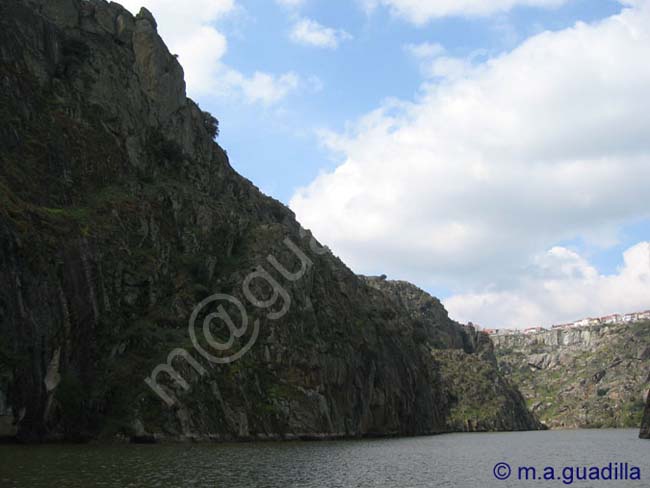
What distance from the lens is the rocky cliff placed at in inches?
3196

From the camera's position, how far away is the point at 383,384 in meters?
148

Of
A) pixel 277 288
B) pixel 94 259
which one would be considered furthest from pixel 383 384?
pixel 94 259

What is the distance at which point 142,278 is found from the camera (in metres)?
103

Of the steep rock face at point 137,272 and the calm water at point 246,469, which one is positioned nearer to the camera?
the calm water at point 246,469

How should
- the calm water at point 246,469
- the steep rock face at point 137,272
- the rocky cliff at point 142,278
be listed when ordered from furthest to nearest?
the rocky cliff at point 142,278
the steep rock face at point 137,272
the calm water at point 246,469

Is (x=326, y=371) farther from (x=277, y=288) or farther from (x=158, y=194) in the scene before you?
(x=158, y=194)

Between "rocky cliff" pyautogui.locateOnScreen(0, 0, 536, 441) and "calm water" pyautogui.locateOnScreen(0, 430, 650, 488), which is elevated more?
"rocky cliff" pyautogui.locateOnScreen(0, 0, 536, 441)

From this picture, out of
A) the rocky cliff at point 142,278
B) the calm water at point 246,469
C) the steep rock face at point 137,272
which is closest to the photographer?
the calm water at point 246,469

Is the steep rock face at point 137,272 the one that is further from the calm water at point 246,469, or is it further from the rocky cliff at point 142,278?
the calm water at point 246,469

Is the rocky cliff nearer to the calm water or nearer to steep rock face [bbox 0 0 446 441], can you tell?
steep rock face [bbox 0 0 446 441]

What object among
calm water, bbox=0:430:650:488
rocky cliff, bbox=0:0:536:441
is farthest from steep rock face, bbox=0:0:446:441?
calm water, bbox=0:430:650:488

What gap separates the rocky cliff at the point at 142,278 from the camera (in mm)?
81188

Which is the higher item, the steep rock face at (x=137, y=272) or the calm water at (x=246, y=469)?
the steep rock face at (x=137, y=272)

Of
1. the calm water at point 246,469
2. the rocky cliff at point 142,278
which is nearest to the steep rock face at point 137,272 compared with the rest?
the rocky cliff at point 142,278
